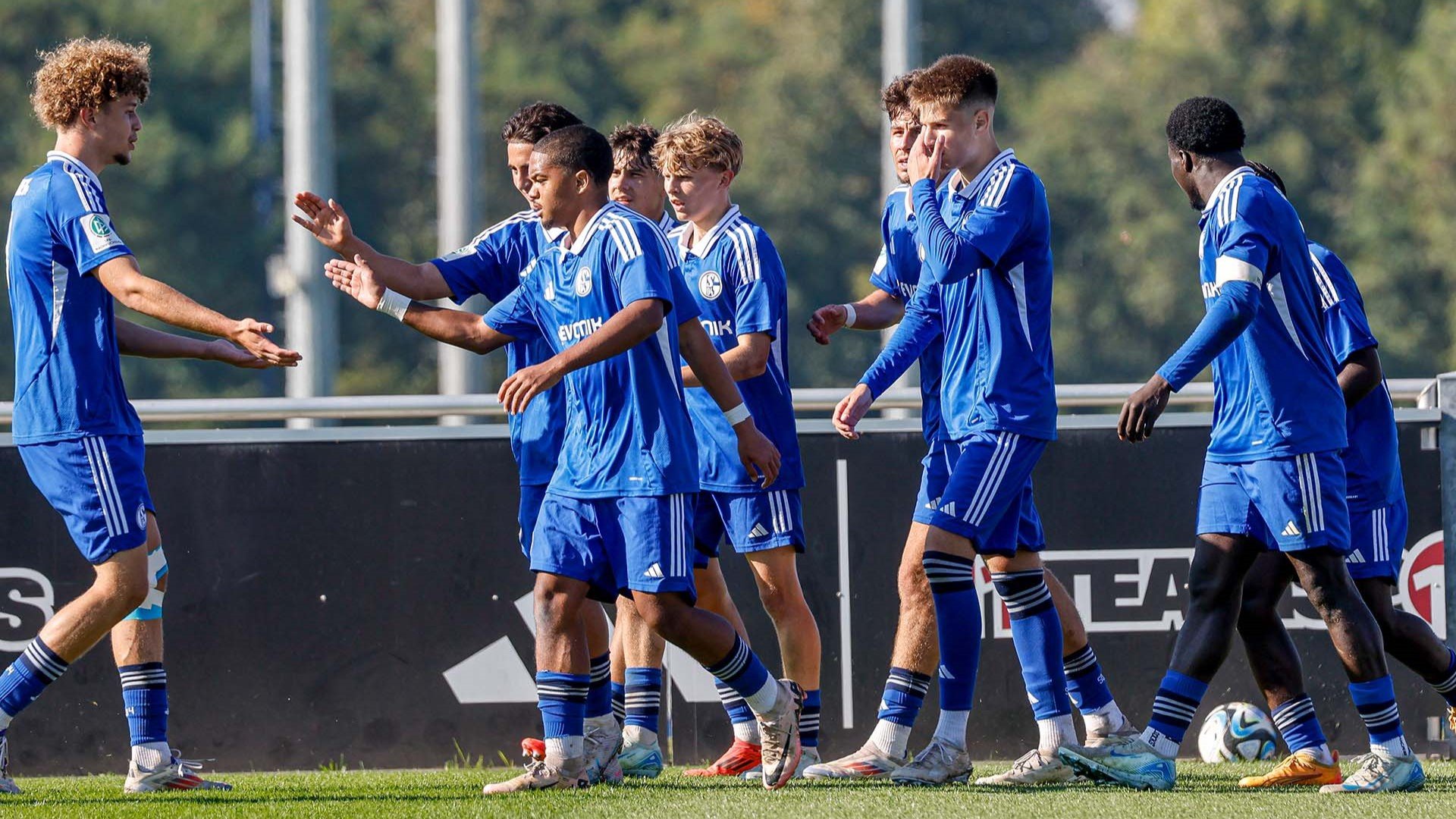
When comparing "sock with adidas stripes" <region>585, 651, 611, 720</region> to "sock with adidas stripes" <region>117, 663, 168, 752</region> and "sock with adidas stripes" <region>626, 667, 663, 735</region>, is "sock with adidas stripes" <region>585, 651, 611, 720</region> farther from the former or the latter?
"sock with adidas stripes" <region>117, 663, 168, 752</region>

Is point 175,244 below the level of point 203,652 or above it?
above

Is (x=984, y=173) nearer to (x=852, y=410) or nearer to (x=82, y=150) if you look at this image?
(x=852, y=410)

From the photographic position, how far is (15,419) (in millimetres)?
5918

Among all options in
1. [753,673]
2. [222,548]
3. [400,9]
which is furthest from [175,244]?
[753,673]

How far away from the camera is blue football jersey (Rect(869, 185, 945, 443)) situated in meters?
6.55

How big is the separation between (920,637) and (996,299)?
1.16 m

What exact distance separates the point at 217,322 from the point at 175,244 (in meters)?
32.4

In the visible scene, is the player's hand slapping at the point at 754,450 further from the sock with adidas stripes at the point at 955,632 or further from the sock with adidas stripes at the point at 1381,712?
the sock with adidas stripes at the point at 1381,712

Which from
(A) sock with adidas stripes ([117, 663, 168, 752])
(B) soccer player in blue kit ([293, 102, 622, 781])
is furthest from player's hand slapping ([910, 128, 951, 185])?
(A) sock with adidas stripes ([117, 663, 168, 752])

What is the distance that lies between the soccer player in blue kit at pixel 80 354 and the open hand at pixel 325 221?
1.50ft

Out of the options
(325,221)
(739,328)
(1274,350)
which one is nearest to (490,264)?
Result: (325,221)

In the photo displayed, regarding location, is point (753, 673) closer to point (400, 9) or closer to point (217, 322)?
point (217, 322)

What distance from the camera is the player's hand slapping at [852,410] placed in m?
6.48

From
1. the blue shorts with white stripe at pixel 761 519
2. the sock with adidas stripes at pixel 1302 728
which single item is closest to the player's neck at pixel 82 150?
the blue shorts with white stripe at pixel 761 519
